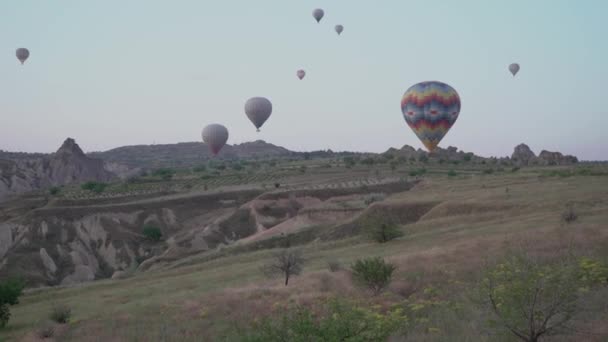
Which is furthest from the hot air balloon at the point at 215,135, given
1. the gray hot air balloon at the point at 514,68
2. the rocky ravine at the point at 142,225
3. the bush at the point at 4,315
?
the bush at the point at 4,315

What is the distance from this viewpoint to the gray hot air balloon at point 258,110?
7344 centimetres

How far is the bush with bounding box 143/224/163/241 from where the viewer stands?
8056cm

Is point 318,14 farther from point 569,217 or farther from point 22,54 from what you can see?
point 569,217

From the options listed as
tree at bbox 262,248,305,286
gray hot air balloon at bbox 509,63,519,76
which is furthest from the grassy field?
gray hot air balloon at bbox 509,63,519,76

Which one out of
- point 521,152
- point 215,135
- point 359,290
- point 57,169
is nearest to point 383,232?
point 359,290

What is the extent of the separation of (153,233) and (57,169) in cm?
8768

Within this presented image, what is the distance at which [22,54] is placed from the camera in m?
86.6

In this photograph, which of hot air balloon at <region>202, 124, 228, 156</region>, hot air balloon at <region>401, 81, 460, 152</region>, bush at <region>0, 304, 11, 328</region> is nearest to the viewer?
bush at <region>0, 304, 11, 328</region>

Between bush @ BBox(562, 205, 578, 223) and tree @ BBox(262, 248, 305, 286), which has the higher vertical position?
bush @ BBox(562, 205, 578, 223)

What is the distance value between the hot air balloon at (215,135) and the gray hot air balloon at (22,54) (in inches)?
1082

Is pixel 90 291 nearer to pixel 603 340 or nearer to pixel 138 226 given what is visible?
pixel 603 340

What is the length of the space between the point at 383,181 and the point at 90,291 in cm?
6272

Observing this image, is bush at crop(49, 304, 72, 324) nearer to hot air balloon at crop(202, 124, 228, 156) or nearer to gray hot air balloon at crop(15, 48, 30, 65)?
hot air balloon at crop(202, 124, 228, 156)

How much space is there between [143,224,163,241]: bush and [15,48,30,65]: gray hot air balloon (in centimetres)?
3015
